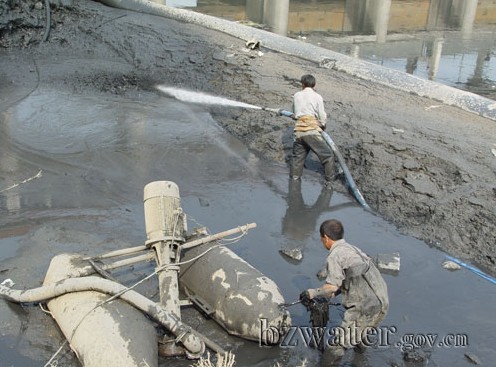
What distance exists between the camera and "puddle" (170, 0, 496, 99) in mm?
16172

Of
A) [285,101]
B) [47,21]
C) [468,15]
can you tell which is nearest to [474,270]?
[285,101]

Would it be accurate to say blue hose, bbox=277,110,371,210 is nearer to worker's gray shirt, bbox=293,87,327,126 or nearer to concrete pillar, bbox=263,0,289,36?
worker's gray shirt, bbox=293,87,327,126

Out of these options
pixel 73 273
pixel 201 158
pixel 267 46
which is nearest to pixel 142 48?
pixel 267 46

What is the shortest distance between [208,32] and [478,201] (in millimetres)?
10218

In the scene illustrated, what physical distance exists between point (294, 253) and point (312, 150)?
7.37 ft

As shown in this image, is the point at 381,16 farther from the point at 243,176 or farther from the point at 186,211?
the point at 186,211

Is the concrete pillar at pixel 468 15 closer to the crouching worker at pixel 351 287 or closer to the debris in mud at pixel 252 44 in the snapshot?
the debris in mud at pixel 252 44

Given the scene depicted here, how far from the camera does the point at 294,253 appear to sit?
696 cm

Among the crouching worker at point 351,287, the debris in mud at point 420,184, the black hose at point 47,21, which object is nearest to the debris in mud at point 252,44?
the black hose at point 47,21

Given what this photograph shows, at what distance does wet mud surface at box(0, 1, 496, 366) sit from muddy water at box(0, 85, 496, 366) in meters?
0.02

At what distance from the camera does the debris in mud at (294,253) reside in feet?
22.7

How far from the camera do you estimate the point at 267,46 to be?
1497 cm

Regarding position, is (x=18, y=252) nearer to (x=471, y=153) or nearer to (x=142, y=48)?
(x=471, y=153)

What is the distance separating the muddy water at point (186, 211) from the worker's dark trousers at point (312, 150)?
0.28 metres
